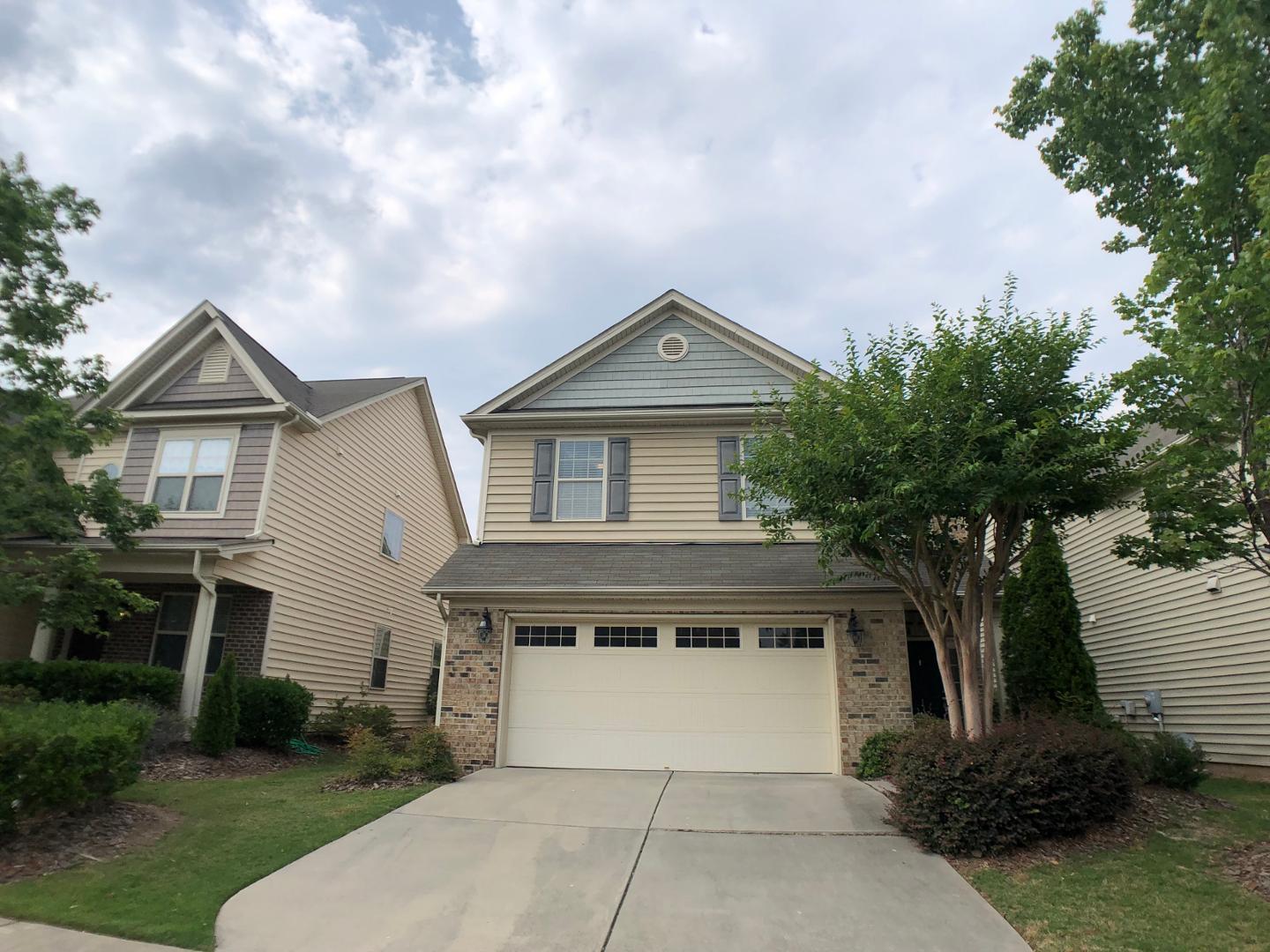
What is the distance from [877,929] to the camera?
538cm

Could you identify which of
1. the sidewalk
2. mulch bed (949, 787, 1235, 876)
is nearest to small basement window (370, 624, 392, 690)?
the sidewalk

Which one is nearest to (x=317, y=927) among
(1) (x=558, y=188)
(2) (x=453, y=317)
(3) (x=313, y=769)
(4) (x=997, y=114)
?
(3) (x=313, y=769)

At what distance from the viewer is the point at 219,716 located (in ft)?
35.8

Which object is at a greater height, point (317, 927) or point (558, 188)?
point (558, 188)

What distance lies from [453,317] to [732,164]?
729 cm

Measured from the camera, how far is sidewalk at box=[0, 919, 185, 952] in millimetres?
4777

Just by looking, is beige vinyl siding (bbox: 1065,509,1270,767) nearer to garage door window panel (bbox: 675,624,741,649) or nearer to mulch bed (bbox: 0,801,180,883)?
garage door window panel (bbox: 675,624,741,649)

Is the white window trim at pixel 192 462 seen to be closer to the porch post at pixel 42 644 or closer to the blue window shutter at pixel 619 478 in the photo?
the porch post at pixel 42 644

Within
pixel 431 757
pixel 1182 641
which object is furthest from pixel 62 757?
pixel 1182 641

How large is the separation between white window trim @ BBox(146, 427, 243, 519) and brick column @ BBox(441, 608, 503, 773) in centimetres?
510

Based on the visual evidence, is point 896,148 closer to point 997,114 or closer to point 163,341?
point 997,114

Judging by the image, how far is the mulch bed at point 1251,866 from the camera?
226 inches

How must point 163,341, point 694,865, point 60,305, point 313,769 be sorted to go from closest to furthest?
point 694,865 → point 60,305 → point 313,769 → point 163,341

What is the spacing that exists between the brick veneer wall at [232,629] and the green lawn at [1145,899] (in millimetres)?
11689
